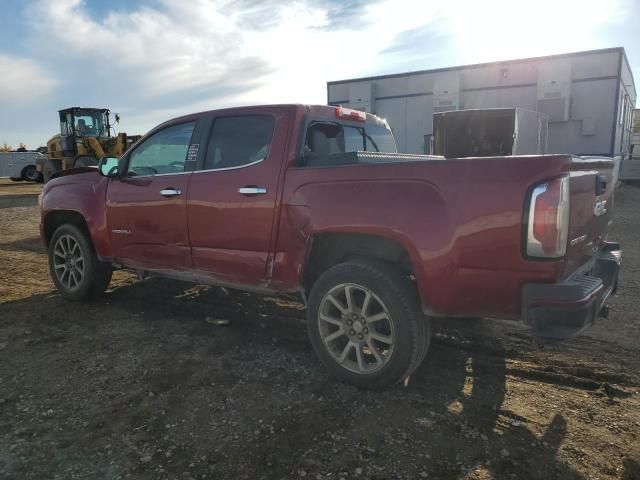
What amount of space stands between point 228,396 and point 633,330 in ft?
11.6

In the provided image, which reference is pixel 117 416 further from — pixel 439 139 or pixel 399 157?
pixel 439 139

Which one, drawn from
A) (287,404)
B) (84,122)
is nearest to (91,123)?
(84,122)

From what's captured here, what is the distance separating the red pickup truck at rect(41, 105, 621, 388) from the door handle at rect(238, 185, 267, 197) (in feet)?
0.06

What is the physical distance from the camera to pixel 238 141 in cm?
388

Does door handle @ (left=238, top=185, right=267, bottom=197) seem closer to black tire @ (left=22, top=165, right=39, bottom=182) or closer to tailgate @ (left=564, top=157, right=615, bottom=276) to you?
tailgate @ (left=564, top=157, right=615, bottom=276)

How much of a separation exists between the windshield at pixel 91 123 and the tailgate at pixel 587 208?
21.9 meters

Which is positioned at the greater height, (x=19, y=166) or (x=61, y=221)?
(x=19, y=166)

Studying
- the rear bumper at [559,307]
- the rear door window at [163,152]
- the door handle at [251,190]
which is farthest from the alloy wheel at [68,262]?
the rear bumper at [559,307]

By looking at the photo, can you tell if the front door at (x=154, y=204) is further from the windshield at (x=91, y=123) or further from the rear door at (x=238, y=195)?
the windshield at (x=91, y=123)

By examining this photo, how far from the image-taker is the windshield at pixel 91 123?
20828 mm

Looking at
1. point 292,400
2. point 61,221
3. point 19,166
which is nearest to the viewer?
point 292,400

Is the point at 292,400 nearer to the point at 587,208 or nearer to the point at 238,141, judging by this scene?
the point at 238,141

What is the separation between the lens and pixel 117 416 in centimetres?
293

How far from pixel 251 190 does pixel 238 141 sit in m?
0.55
